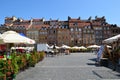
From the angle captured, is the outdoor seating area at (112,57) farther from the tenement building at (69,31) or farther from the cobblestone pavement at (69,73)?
the tenement building at (69,31)

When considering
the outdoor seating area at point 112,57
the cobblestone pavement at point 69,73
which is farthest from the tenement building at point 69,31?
the cobblestone pavement at point 69,73

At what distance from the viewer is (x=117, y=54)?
24.2m

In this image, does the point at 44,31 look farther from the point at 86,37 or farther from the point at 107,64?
the point at 107,64

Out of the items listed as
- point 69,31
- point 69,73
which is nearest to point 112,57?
point 69,73

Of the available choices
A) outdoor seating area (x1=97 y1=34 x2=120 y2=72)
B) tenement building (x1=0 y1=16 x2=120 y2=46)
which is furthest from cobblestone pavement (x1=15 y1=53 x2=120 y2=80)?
tenement building (x1=0 y1=16 x2=120 y2=46)

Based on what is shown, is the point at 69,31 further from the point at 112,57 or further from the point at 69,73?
the point at 69,73

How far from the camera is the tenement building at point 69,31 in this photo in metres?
136

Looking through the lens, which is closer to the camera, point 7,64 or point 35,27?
point 7,64

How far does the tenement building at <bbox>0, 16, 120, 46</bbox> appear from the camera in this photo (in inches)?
5354

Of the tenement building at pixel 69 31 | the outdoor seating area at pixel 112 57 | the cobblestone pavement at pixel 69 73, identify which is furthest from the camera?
the tenement building at pixel 69 31

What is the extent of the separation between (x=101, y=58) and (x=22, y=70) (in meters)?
9.56

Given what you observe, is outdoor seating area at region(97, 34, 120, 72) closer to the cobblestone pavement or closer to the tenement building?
the cobblestone pavement

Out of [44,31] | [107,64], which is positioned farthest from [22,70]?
[44,31]

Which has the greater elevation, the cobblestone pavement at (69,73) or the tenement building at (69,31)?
the tenement building at (69,31)
